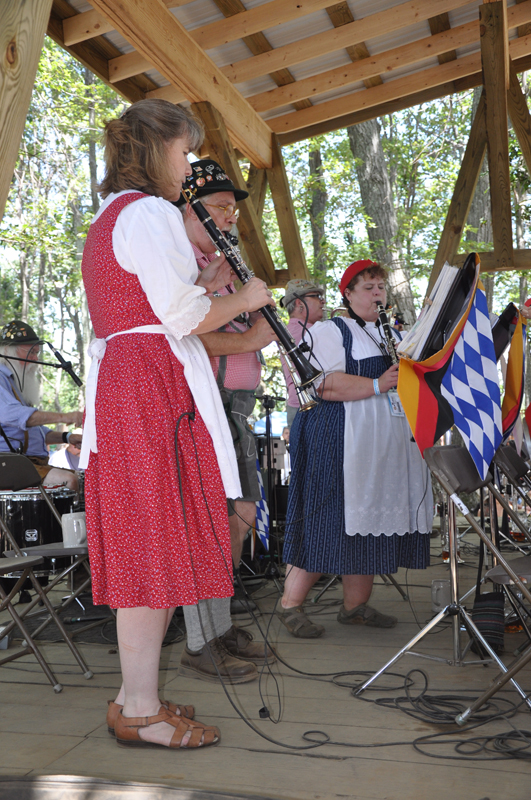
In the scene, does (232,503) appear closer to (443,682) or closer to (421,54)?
(443,682)

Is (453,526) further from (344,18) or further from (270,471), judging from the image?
(344,18)

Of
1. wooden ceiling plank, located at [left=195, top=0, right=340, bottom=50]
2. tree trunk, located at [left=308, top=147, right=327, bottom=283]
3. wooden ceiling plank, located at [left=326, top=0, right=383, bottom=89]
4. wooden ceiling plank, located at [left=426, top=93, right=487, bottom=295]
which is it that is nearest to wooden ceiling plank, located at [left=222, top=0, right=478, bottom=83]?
wooden ceiling plank, located at [left=326, top=0, right=383, bottom=89]

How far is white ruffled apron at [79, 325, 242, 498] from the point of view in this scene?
1961 millimetres

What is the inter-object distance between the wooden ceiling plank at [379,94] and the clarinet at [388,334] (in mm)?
3476

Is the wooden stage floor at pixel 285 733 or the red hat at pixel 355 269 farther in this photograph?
the red hat at pixel 355 269

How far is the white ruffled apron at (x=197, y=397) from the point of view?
1.96 metres

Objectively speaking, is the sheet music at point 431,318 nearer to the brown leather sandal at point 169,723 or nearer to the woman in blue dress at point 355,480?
the woman in blue dress at point 355,480

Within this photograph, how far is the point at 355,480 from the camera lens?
3184 millimetres

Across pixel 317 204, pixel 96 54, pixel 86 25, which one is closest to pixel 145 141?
pixel 86 25

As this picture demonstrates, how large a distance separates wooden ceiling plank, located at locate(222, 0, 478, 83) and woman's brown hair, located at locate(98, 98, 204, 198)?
→ 11.8 feet

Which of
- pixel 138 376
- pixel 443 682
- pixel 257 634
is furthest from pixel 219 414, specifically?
pixel 257 634

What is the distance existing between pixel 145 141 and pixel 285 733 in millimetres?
1810

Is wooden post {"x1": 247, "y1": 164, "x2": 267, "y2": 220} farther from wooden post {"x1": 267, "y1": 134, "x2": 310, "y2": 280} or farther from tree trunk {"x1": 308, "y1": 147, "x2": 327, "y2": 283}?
tree trunk {"x1": 308, "y1": 147, "x2": 327, "y2": 283}

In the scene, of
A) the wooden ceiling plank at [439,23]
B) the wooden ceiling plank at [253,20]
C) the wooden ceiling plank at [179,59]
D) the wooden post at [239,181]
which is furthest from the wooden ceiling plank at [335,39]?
the wooden post at [239,181]
